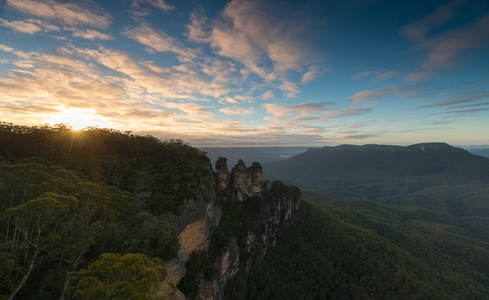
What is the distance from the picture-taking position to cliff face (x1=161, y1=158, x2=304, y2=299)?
29575 millimetres

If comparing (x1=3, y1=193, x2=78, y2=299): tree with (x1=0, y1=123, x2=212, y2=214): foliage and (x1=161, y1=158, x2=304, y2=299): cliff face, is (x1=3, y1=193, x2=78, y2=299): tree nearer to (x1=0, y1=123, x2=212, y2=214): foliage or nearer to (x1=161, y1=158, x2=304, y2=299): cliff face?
(x1=161, y1=158, x2=304, y2=299): cliff face

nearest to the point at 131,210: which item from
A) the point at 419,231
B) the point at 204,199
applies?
the point at 204,199

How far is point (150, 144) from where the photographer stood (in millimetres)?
45812

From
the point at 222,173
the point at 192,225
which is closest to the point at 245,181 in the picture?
the point at 222,173

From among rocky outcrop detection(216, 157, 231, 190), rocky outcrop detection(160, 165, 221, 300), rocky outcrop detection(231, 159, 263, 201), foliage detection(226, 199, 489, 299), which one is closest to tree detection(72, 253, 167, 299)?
rocky outcrop detection(160, 165, 221, 300)

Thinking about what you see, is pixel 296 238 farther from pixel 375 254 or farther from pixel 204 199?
pixel 204 199

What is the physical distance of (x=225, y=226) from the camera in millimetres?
47156

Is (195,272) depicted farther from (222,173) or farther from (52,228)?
(222,173)

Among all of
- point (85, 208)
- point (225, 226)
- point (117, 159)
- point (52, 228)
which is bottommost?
point (225, 226)

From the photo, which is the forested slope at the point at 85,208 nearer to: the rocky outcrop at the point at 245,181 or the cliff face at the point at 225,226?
the cliff face at the point at 225,226

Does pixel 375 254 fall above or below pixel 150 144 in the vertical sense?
below

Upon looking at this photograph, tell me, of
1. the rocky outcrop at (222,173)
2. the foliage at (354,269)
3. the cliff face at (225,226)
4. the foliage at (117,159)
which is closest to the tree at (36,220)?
the cliff face at (225,226)

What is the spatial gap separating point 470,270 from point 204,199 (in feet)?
401

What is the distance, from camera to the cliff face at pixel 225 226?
97.0 ft
